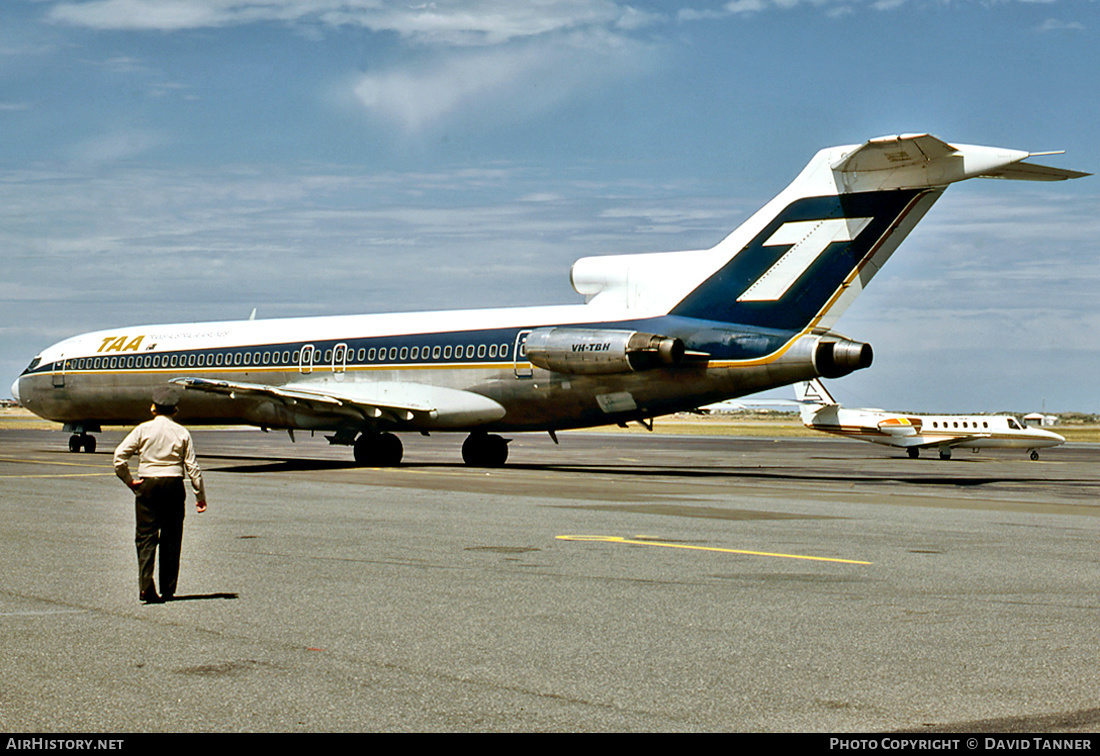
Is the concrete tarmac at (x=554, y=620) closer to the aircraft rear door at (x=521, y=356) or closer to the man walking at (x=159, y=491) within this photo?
the man walking at (x=159, y=491)

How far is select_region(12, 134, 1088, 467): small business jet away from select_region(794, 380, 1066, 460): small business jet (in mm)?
16535

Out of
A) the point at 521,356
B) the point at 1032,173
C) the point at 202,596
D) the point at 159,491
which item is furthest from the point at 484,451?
the point at 159,491

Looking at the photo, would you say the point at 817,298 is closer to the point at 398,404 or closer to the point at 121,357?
the point at 398,404

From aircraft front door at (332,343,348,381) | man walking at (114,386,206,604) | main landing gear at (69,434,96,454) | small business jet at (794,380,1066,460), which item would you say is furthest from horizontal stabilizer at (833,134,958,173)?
main landing gear at (69,434,96,454)

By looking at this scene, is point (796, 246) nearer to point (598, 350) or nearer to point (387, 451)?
point (598, 350)

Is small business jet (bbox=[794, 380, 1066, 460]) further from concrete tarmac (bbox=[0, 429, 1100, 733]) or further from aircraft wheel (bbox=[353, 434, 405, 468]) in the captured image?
concrete tarmac (bbox=[0, 429, 1100, 733])

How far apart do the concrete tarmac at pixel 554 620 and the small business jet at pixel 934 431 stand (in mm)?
25860

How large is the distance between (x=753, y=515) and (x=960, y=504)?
495cm

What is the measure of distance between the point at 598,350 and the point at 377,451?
8.10 m

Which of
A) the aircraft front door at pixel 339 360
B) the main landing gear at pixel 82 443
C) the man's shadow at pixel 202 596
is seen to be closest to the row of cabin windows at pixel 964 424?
the aircraft front door at pixel 339 360

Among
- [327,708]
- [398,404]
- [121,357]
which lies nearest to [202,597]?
[327,708]

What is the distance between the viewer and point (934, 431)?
43.5m

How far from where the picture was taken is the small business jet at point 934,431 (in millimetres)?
43469

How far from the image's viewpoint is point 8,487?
2130 cm
